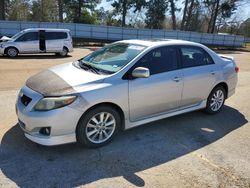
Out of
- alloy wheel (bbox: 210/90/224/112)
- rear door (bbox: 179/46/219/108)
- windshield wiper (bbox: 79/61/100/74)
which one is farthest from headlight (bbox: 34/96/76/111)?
alloy wheel (bbox: 210/90/224/112)

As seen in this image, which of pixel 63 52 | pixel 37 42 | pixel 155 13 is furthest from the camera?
pixel 155 13

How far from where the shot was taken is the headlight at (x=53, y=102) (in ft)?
12.6

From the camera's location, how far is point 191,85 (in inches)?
211

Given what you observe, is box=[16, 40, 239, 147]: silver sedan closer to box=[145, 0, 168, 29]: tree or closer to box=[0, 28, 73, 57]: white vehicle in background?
box=[0, 28, 73, 57]: white vehicle in background

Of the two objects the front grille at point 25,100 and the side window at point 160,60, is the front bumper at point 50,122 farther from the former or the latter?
the side window at point 160,60

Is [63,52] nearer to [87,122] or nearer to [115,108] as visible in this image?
[115,108]

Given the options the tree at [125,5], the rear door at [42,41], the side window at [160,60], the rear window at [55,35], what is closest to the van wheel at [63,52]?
the rear window at [55,35]

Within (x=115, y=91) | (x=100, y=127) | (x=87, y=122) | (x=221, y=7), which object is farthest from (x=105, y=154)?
(x=221, y=7)

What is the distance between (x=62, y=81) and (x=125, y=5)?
35548 millimetres

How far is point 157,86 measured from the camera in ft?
15.6

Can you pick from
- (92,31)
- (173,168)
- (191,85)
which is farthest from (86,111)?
(92,31)

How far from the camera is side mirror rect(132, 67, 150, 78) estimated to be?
432 cm

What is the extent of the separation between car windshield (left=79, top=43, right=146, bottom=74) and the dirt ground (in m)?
1.21

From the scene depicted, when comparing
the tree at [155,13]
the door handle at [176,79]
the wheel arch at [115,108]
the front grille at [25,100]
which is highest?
the tree at [155,13]
